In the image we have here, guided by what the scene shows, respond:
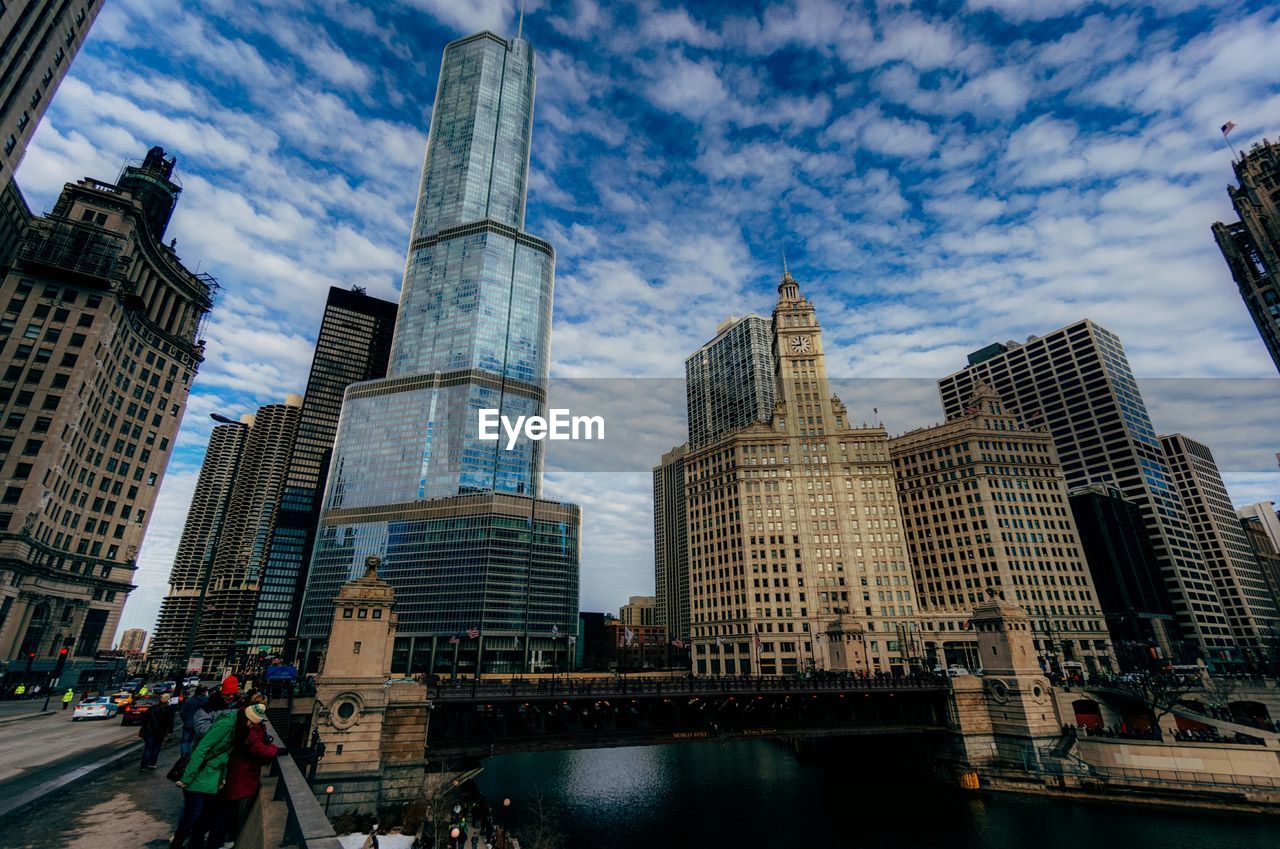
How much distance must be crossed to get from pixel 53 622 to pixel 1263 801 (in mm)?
123559

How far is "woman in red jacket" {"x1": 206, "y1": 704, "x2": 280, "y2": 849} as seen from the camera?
28.0 feet

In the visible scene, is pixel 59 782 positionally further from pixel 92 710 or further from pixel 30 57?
pixel 30 57

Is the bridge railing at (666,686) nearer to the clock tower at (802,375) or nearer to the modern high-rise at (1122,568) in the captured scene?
the clock tower at (802,375)

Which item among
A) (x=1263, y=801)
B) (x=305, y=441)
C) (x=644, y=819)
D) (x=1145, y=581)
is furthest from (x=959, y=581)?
(x=305, y=441)

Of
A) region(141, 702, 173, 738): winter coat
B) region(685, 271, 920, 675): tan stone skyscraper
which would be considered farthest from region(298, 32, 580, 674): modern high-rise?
region(141, 702, 173, 738): winter coat

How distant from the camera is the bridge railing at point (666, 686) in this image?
44.1 metres

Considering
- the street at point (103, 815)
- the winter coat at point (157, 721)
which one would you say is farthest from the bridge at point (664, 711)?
the street at point (103, 815)

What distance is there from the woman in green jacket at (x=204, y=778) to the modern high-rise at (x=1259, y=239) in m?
168

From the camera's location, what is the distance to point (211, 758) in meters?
8.44

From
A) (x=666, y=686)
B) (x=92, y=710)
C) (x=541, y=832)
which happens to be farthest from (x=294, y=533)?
(x=541, y=832)

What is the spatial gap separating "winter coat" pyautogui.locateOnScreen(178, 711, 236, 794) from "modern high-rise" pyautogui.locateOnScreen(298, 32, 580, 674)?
133050 millimetres

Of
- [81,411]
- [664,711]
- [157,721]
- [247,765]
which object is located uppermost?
[81,411]

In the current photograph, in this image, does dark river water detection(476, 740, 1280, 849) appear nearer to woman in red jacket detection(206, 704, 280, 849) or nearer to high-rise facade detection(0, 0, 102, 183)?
woman in red jacket detection(206, 704, 280, 849)

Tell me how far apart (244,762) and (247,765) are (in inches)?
3.2
